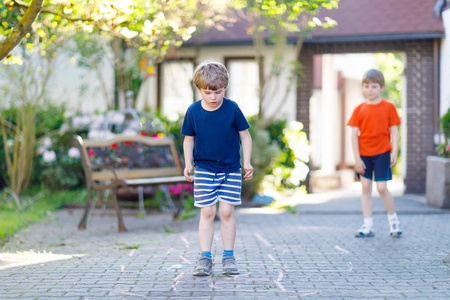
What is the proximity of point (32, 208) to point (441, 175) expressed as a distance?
20.0 ft

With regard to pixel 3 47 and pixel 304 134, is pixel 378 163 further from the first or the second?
pixel 304 134

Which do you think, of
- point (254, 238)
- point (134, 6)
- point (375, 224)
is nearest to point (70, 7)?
point (134, 6)

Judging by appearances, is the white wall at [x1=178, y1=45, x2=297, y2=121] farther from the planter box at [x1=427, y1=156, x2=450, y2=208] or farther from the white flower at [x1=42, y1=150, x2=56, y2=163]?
the white flower at [x1=42, y1=150, x2=56, y2=163]

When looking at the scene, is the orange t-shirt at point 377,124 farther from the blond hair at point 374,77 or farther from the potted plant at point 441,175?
the potted plant at point 441,175

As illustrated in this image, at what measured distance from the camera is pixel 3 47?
598 cm

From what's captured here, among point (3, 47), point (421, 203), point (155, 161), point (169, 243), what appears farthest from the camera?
point (421, 203)

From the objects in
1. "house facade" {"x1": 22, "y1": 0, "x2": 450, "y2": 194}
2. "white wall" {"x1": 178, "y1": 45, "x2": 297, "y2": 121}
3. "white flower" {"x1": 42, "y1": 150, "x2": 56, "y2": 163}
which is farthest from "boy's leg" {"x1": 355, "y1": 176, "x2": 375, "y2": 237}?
"white wall" {"x1": 178, "y1": 45, "x2": 297, "y2": 121}

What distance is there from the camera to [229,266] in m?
4.86

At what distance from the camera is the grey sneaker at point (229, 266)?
484 cm

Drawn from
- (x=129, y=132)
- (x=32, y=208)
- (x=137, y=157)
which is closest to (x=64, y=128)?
(x=129, y=132)

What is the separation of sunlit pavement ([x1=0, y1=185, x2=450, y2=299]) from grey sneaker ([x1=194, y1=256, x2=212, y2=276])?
53 millimetres

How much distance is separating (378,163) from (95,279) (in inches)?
132

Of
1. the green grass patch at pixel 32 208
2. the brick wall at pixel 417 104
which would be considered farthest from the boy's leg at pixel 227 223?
the brick wall at pixel 417 104

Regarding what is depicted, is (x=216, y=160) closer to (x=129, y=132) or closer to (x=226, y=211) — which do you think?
(x=226, y=211)
